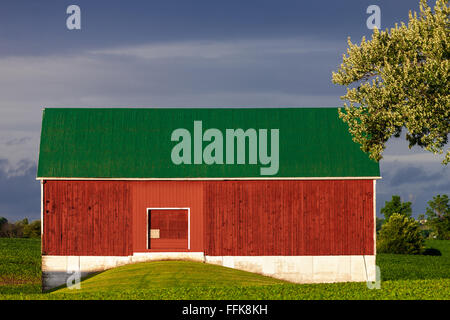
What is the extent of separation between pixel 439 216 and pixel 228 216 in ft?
224

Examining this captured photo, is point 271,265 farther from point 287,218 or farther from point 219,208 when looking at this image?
point 219,208

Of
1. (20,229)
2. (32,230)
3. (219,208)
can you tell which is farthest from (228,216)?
(20,229)

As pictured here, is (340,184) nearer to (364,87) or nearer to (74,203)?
(364,87)

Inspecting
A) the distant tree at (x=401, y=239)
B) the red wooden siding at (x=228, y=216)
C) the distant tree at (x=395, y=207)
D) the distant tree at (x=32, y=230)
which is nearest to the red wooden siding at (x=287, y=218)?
the red wooden siding at (x=228, y=216)

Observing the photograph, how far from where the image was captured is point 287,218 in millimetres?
36375

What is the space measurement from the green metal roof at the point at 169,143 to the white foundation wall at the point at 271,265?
4967 millimetres

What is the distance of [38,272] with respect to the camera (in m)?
45.0

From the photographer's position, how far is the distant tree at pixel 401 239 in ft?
216

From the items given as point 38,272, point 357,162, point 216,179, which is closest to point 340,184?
point 357,162

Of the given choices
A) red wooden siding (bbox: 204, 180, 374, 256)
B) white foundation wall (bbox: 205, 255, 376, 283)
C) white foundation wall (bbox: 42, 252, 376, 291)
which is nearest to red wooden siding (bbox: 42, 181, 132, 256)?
white foundation wall (bbox: 42, 252, 376, 291)

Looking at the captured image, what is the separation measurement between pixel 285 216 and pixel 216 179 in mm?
4793

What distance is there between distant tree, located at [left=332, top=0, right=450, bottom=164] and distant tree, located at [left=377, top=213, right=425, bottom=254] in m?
31.6

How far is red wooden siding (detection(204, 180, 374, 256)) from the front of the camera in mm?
36219

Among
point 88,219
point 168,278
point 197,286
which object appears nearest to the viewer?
point 197,286
